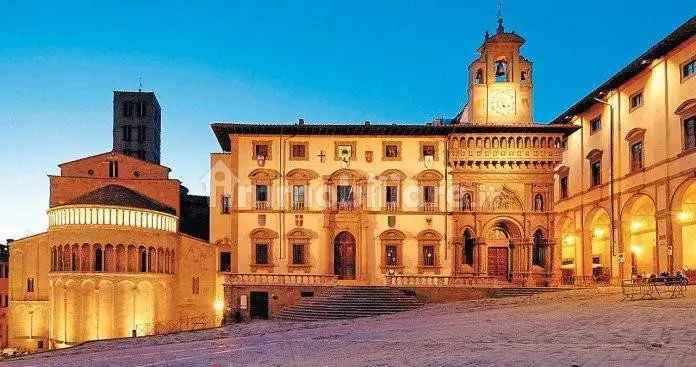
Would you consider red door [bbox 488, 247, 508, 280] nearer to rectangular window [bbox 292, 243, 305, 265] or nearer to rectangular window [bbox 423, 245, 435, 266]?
rectangular window [bbox 423, 245, 435, 266]

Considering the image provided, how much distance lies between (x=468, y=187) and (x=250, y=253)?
1511 cm

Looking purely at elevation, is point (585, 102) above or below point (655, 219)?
above

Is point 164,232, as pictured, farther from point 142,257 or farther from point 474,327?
point 474,327

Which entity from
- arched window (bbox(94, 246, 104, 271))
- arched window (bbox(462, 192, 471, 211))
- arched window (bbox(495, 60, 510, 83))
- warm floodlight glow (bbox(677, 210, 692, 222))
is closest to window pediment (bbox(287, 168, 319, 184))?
arched window (bbox(462, 192, 471, 211))

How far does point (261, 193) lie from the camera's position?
45531 millimetres

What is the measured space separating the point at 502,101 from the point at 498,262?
37.0 ft

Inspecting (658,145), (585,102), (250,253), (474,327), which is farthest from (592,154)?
(474,327)

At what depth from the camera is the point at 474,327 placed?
2114 centimetres

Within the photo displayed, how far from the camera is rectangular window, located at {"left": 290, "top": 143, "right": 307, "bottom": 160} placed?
1807 inches

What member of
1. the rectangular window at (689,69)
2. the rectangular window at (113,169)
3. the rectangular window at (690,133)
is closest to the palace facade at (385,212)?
the rectangular window at (689,69)

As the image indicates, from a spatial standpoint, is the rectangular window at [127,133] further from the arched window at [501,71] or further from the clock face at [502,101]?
the clock face at [502,101]

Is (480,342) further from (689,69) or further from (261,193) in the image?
(261,193)

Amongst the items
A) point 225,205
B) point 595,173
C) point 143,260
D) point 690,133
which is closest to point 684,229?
point 690,133

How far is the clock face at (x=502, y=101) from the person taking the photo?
48062 mm
